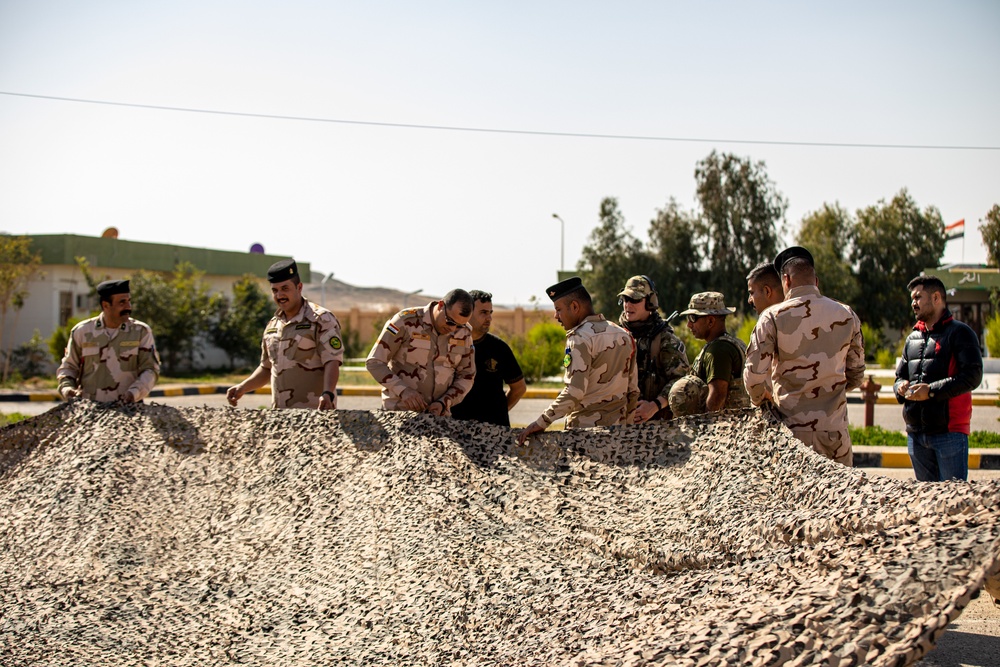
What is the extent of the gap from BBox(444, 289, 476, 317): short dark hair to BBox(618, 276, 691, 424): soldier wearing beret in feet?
3.44

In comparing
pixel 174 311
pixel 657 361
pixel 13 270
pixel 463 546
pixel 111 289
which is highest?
pixel 13 270

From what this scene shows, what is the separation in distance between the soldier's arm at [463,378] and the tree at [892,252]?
118 feet

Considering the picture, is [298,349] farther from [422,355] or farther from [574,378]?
[574,378]

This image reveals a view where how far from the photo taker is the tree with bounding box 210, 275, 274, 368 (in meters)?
26.1

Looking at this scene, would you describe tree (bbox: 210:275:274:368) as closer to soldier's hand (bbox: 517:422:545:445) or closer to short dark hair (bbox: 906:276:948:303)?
short dark hair (bbox: 906:276:948:303)

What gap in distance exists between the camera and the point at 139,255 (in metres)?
27.4

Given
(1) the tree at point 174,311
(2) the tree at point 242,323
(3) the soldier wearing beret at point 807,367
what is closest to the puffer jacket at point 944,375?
(3) the soldier wearing beret at point 807,367

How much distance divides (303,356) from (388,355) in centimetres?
71

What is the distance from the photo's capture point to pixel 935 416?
5457 mm

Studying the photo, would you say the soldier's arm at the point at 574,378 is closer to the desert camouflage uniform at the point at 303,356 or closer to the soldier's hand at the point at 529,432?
the soldier's hand at the point at 529,432

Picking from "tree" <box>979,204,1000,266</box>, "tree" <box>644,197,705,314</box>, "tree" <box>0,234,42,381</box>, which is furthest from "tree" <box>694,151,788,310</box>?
"tree" <box>0,234,42,381</box>

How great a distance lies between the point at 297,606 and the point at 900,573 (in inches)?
93.4

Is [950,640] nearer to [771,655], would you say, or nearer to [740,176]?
[771,655]

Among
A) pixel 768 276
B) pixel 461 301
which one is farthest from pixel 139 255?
pixel 768 276
